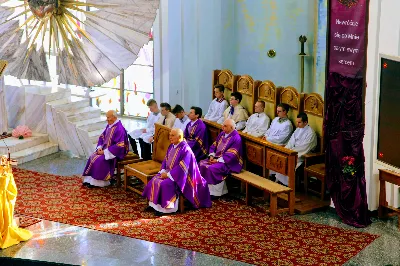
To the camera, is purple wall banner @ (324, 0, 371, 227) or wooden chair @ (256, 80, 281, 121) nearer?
purple wall banner @ (324, 0, 371, 227)

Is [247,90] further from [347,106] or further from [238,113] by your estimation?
[347,106]

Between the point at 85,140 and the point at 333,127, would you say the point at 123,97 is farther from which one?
the point at 333,127

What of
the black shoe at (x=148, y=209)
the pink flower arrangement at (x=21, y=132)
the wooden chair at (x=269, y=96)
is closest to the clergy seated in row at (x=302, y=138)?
the wooden chair at (x=269, y=96)

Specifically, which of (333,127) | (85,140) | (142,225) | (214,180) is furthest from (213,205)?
(85,140)

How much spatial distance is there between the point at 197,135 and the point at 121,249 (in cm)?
357

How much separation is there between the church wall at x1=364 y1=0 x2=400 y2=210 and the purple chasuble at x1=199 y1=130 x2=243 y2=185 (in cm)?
215

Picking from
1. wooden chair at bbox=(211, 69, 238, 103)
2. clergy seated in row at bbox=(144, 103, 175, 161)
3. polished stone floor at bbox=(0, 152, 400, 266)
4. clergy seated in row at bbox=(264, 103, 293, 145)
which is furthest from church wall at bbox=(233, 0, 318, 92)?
polished stone floor at bbox=(0, 152, 400, 266)

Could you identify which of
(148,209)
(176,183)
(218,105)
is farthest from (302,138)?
(148,209)

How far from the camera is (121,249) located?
37.6 feet

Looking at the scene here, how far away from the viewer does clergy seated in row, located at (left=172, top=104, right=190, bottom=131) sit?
14.9m

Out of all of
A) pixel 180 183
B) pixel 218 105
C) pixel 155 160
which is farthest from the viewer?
pixel 218 105

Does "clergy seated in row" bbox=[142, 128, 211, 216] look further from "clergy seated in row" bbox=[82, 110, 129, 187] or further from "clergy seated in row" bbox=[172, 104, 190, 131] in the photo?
"clergy seated in row" bbox=[172, 104, 190, 131]

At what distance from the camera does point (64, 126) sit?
1662cm

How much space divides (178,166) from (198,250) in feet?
6.10
